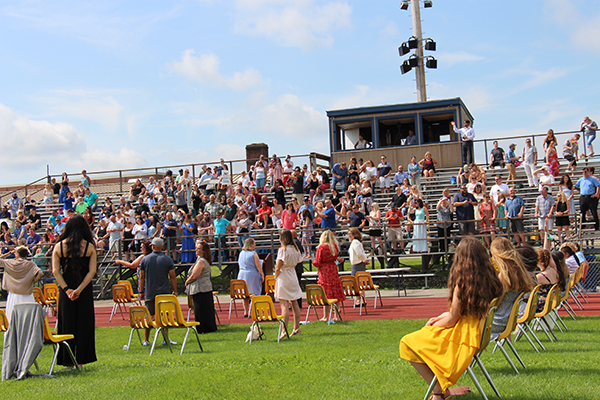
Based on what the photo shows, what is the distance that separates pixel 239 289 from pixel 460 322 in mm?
7555

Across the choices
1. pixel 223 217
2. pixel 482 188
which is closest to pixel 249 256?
pixel 223 217

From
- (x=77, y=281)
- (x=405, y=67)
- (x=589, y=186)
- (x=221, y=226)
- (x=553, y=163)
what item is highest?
(x=405, y=67)

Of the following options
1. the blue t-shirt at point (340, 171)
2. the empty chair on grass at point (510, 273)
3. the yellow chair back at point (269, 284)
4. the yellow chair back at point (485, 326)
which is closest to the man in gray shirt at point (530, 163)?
the blue t-shirt at point (340, 171)

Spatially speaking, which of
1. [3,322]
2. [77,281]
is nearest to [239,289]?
[3,322]

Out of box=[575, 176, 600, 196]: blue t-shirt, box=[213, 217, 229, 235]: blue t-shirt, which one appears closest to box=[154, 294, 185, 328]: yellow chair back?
box=[213, 217, 229, 235]: blue t-shirt

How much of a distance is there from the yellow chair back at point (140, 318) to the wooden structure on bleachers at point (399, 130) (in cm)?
1827

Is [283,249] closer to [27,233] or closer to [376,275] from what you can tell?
[376,275]

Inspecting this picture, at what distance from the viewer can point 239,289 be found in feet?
40.5

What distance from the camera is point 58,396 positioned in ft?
Answer: 20.5

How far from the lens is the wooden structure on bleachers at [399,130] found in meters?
25.6

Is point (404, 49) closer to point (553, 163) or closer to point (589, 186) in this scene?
point (553, 163)

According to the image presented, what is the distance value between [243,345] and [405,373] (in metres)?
3.41

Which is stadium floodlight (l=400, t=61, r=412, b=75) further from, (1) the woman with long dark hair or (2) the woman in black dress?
(2) the woman in black dress

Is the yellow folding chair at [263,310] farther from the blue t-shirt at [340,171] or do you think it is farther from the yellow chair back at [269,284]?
the blue t-shirt at [340,171]
